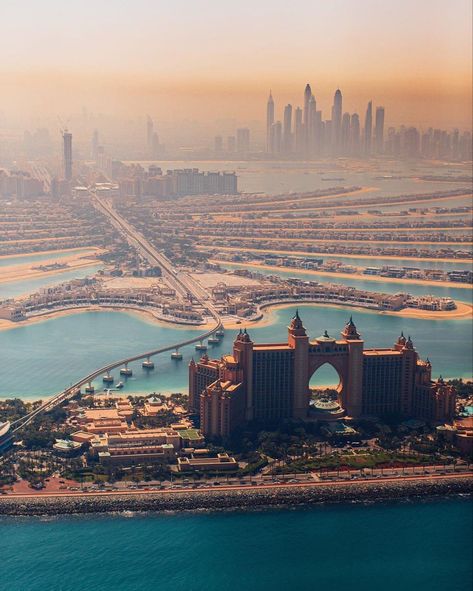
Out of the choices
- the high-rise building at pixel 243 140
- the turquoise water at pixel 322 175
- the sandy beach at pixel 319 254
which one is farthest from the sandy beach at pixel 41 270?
the turquoise water at pixel 322 175

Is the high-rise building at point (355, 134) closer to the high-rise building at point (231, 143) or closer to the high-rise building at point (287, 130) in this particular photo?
the high-rise building at point (287, 130)

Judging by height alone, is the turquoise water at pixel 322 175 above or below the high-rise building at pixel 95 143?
below

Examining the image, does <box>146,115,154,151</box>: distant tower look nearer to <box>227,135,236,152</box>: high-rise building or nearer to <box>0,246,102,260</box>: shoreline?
<box>227,135,236,152</box>: high-rise building

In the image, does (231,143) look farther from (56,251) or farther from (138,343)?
(138,343)

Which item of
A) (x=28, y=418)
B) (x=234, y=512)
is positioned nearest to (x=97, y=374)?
(x=28, y=418)

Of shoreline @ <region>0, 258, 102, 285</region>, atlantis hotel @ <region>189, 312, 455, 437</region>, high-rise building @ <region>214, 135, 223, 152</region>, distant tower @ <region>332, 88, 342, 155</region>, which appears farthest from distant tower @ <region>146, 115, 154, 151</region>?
atlantis hotel @ <region>189, 312, 455, 437</region>
